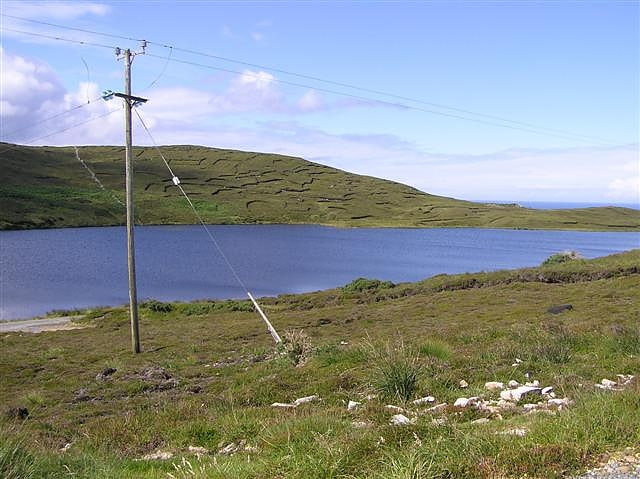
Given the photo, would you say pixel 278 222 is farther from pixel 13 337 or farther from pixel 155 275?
pixel 13 337

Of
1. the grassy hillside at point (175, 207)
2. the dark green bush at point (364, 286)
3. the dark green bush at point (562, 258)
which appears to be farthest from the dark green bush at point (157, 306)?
the grassy hillside at point (175, 207)

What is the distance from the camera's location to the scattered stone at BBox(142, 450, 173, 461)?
7.72 m

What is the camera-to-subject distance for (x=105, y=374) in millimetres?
19141

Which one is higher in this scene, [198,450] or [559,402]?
[559,402]

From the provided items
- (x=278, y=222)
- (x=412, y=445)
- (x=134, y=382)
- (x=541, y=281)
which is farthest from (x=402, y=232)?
(x=412, y=445)

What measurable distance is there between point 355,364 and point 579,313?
12.8 metres

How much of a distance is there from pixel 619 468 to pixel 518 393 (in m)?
4.15

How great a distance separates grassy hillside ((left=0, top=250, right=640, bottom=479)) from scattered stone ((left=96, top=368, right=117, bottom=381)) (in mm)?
95

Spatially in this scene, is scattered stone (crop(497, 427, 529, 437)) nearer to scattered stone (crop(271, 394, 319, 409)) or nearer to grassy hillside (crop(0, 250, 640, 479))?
grassy hillside (crop(0, 250, 640, 479))

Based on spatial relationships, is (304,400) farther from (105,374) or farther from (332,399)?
(105,374)

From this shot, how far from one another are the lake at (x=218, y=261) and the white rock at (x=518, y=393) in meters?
43.6

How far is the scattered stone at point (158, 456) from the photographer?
304 inches

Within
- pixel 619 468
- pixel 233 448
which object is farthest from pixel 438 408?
pixel 619 468

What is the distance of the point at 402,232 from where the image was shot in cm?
14225
